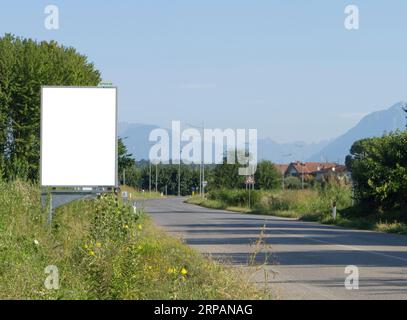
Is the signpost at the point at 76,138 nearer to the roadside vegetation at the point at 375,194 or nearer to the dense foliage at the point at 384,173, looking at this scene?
the roadside vegetation at the point at 375,194

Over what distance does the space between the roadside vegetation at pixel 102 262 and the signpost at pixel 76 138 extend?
1509mm

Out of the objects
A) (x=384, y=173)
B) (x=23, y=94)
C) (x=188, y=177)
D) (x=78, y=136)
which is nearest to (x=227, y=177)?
(x=188, y=177)

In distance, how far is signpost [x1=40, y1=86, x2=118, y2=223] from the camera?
18.7m

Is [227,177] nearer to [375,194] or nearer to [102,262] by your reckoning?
[375,194]

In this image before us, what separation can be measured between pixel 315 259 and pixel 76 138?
20.3ft

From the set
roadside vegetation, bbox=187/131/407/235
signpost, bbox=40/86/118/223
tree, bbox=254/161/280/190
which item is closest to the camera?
signpost, bbox=40/86/118/223

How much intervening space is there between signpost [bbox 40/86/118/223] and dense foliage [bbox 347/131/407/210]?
20.0 m

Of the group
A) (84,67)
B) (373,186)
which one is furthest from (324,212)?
(84,67)

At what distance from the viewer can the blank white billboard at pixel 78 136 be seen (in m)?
18.7

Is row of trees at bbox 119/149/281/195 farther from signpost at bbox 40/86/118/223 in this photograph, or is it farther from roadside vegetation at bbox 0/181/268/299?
roadside vegetation at bbox 0/181/268/299

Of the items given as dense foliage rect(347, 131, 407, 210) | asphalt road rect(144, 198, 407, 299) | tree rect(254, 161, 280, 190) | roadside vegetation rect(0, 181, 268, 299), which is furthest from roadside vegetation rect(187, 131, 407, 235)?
tree rect(254, 161, 280, 190)

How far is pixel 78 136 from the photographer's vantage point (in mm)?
18516
